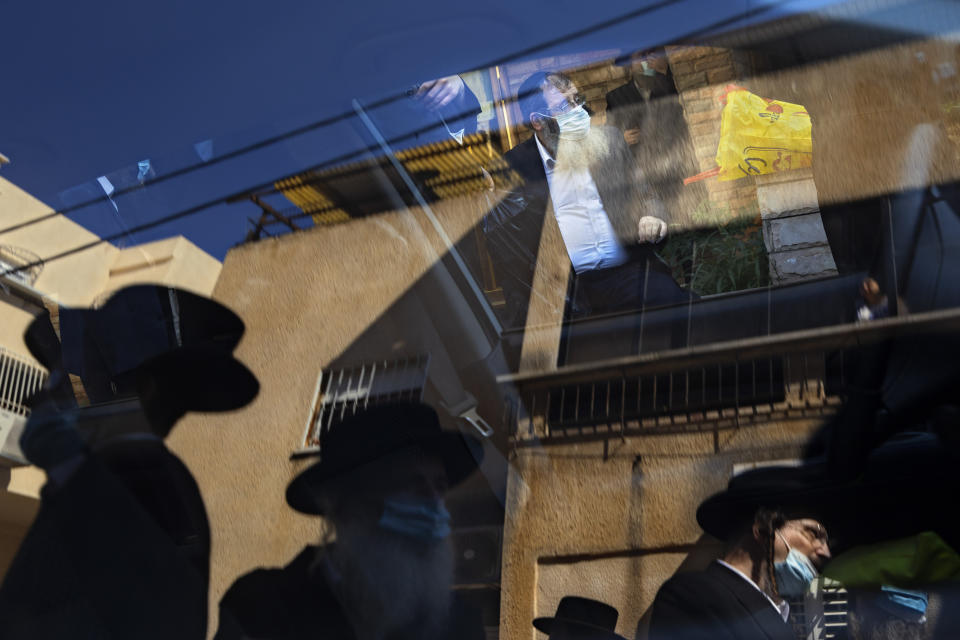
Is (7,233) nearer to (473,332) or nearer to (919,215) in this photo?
(473,332)

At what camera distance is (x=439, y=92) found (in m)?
1.36

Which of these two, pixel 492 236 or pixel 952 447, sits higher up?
pixel 492 236

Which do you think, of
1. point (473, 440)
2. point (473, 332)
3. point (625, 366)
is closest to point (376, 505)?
point (473, 440)

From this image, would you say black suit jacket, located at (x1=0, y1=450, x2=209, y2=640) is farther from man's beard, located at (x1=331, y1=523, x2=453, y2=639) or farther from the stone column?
the stone column

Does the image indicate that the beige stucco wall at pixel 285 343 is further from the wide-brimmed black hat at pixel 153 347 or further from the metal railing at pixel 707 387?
the metal railing at pixel 707 387

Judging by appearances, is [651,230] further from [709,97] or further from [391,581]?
[391,581]

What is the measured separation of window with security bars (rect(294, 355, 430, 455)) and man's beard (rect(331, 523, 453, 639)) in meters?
0.17

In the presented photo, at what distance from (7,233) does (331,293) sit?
569 mm

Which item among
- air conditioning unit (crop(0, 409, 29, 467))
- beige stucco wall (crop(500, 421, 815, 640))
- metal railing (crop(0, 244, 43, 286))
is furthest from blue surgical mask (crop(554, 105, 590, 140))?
air conditioning unit (crop(0, 409, 29, 467))

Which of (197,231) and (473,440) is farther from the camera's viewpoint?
(197,231)

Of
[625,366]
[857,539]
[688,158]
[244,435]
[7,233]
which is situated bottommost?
[857,539]

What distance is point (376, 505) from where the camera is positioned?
127cm

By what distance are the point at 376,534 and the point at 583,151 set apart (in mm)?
692

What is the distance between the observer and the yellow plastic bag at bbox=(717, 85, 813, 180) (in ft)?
4.26
